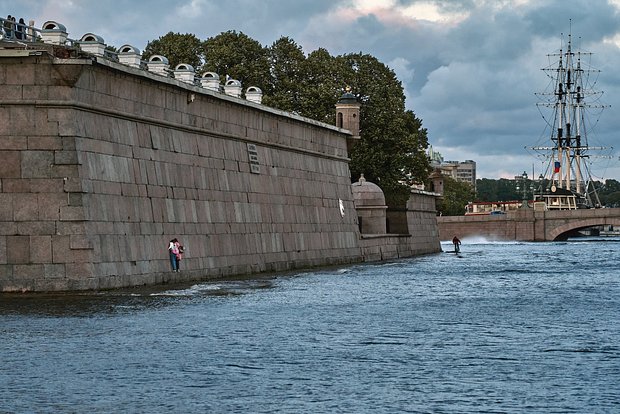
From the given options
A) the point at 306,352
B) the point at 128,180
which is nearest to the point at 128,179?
the point at 128,180

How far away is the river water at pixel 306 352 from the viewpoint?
17.2 meters

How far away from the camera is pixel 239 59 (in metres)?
85.6

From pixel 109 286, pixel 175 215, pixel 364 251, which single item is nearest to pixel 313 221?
pixel 364 251

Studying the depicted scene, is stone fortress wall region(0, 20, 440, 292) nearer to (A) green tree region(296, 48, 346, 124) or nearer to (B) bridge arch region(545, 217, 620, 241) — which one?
(A) green tree region(296, 48, 346, 124)

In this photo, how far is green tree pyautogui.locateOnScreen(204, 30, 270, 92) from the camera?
84.5 metres

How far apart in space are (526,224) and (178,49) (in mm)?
74333

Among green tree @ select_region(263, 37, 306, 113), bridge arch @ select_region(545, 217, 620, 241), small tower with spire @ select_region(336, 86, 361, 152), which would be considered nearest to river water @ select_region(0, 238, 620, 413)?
small tower with spire @ select_region(336, 86, 361, 152)

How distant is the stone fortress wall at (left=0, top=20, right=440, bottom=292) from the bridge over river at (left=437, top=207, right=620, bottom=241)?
94.0 meters

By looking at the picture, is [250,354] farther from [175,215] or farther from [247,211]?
[247,211]

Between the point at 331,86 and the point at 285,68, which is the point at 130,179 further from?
the point at 285,68

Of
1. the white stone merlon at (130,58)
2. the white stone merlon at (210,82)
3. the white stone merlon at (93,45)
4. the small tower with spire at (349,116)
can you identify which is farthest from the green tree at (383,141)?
the white stone merlon at (93,45)

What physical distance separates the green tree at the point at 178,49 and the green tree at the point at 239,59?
1.15 meters

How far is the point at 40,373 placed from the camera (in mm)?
19172

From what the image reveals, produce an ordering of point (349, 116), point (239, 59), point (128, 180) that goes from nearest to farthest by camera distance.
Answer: point (128, 180), point (349, 116), point (239, 59)
